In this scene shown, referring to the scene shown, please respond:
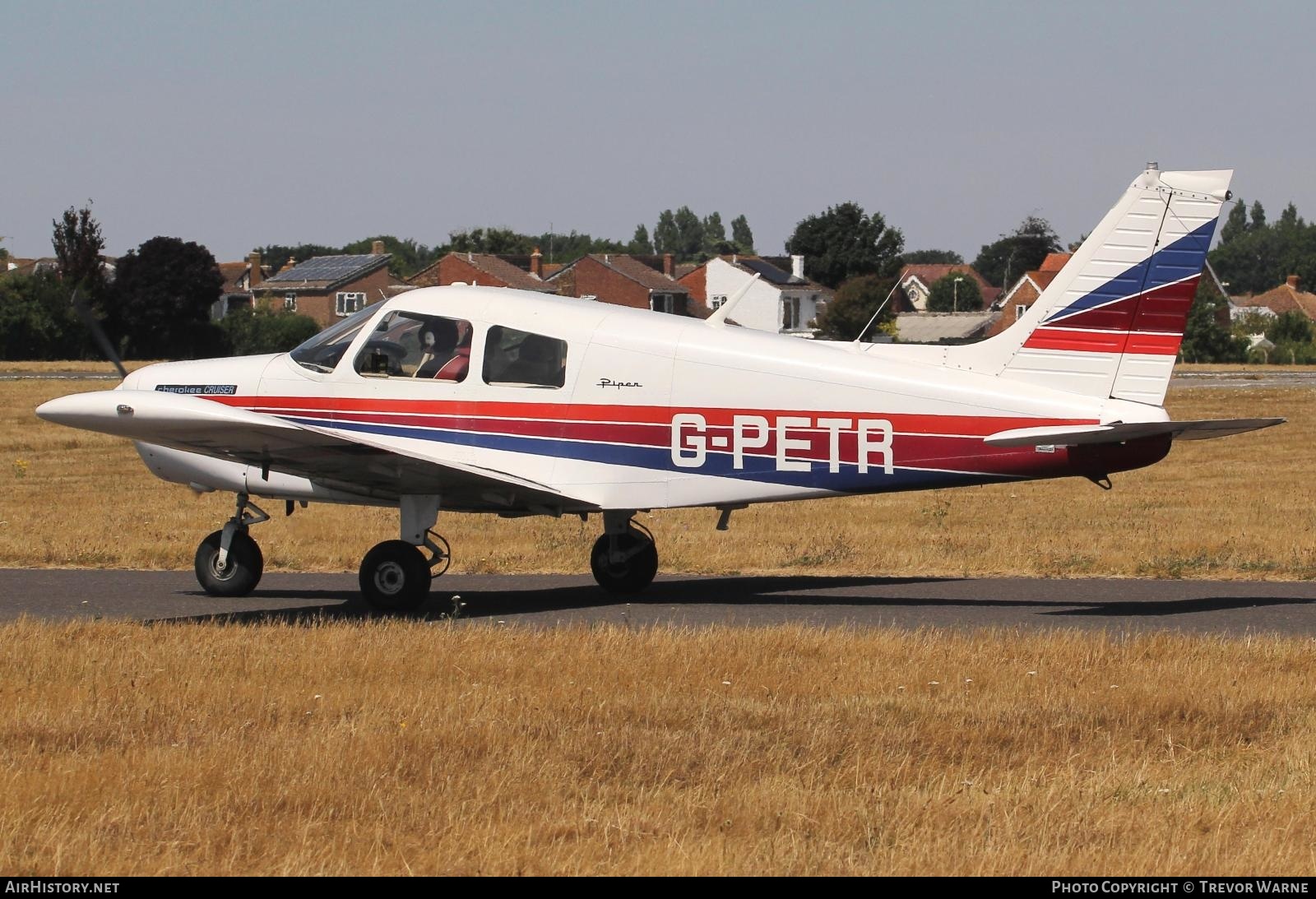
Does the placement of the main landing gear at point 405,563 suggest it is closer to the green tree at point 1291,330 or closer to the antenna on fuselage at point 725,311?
the antenna on fuselage at point 725,311

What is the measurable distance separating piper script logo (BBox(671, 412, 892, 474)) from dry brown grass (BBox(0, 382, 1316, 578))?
337cm

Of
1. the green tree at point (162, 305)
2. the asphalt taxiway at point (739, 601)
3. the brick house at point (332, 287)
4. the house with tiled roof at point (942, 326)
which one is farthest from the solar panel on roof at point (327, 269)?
the asphalt taxiway at point (739, 601)

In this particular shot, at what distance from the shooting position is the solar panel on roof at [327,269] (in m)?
79.8

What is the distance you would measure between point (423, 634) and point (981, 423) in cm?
446

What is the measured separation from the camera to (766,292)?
3647 inches

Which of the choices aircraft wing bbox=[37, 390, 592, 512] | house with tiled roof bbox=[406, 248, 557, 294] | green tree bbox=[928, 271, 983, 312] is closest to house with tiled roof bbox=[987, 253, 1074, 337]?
house with tiled roof bbox=[406, 248, 557, 294]

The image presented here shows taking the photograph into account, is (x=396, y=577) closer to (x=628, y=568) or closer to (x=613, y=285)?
(x=628, y=568)

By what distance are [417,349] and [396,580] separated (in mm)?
1938

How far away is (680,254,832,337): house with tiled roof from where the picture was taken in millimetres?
90375

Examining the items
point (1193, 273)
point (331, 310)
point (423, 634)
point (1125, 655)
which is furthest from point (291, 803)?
point (331, 310)

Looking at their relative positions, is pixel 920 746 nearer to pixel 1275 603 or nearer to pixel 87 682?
pixel 87 682

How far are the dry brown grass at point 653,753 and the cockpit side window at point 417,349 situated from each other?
2.88 m

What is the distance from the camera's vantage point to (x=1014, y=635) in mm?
10555

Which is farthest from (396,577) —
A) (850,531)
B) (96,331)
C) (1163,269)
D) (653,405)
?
(850,531)
